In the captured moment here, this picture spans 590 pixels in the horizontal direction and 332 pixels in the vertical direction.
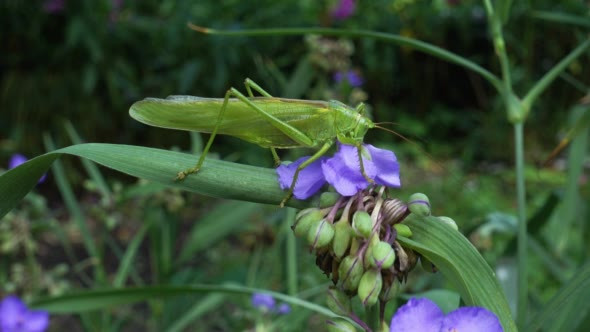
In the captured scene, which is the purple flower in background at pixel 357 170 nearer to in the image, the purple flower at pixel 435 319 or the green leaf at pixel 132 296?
the purple flower at pixel 435 319

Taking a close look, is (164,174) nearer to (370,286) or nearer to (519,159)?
(370,286)

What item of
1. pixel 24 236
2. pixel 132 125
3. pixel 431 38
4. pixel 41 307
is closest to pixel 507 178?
pixel 431 38

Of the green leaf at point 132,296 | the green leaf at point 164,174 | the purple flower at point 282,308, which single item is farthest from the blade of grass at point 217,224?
the green leaf at point 164,174

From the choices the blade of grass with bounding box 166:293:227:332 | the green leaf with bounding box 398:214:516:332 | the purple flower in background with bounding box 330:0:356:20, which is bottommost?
the blade of grass with bounding box 166:293:227:332

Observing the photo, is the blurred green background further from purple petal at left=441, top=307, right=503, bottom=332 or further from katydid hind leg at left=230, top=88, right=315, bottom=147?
purple petal at left=441, top=307, right=503, bottom=332

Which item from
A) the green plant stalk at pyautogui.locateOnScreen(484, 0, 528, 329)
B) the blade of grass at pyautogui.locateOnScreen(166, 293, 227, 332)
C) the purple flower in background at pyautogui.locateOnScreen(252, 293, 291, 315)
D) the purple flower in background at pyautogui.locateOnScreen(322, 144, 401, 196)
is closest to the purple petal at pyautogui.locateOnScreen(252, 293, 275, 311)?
the purple flower in background at pyautogui.locateOnScreen(252, 293, 291, 315)

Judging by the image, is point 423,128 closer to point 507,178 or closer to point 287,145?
point 507,178
